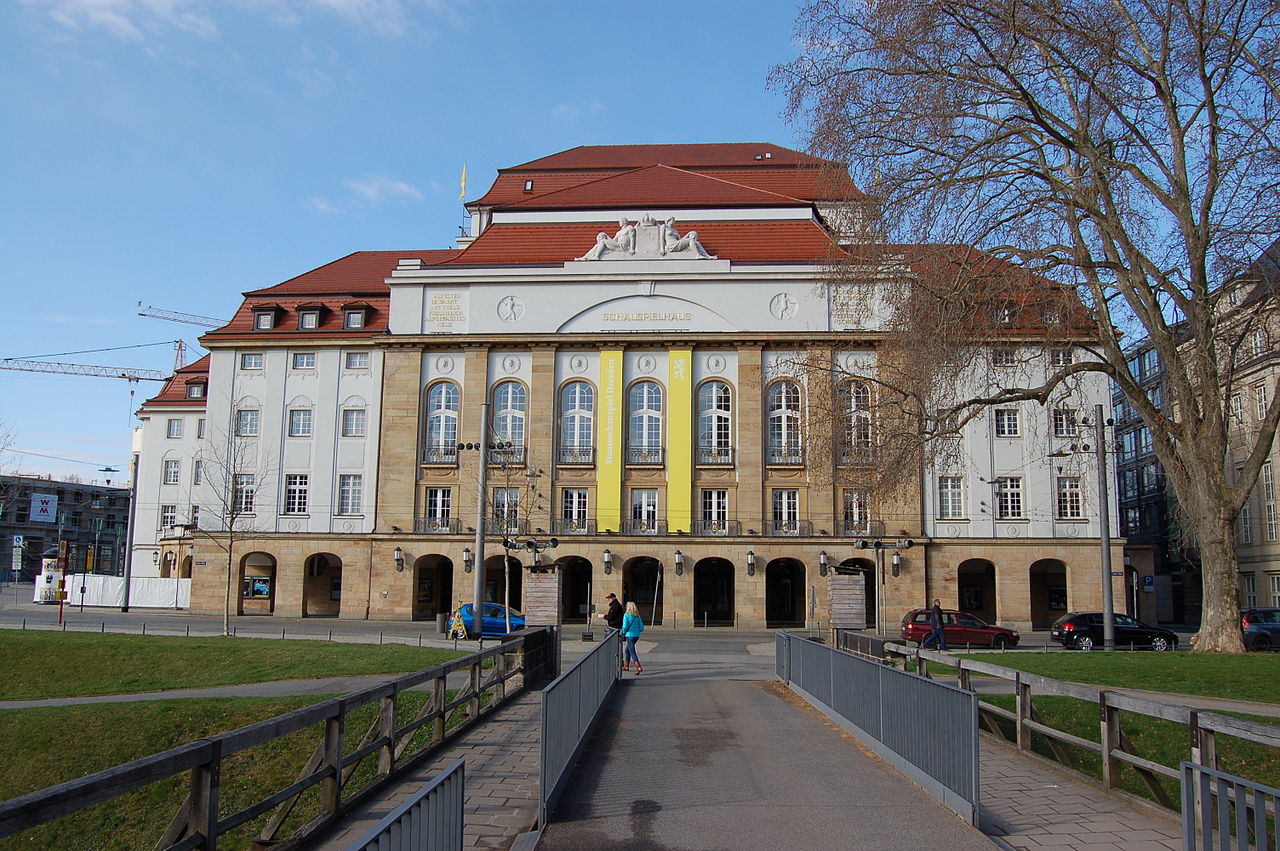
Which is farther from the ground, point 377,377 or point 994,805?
point 377,377

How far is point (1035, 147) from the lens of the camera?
21.4 m

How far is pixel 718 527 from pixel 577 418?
8.53 m

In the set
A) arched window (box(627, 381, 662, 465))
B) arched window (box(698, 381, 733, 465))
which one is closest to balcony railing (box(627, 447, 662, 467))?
arched window (box(627, 381, 662, 465))

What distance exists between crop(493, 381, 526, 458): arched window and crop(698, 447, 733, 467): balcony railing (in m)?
8.56

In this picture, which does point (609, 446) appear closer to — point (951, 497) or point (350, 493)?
point (350, 493)

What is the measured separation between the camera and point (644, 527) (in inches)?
1928

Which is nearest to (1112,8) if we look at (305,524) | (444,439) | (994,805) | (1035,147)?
(1035,147)

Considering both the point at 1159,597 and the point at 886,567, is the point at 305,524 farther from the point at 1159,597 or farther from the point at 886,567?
the point at 1159,597

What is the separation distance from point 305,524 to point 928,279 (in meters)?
38.3

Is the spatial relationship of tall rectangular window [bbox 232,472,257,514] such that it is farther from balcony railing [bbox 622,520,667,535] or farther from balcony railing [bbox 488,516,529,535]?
balcony railing [bbox 622,520,667,535]

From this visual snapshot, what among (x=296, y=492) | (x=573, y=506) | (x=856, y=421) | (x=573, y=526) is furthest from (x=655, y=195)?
(x=856, y=421)

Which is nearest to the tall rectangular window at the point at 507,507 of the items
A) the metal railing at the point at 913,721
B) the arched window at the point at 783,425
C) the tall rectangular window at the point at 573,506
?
the tall rectangular window at the point at 573,506

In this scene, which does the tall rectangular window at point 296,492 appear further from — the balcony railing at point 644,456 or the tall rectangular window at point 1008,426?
the tall rectangular window at point 1008,426

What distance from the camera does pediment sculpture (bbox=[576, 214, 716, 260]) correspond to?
50562 mm
